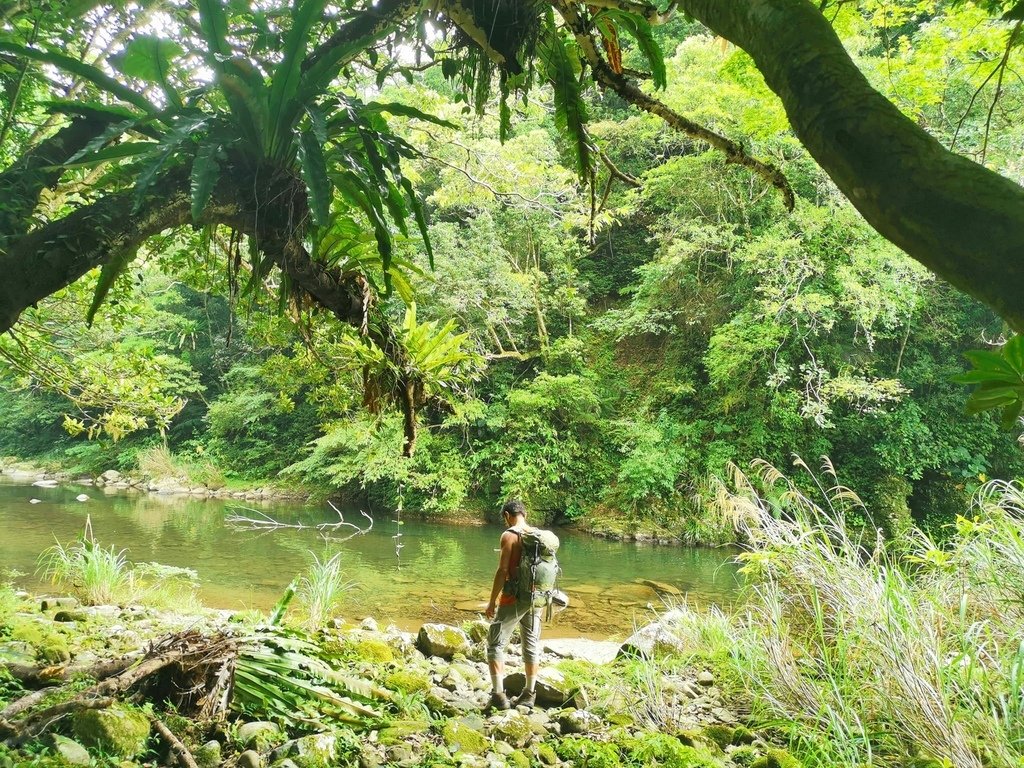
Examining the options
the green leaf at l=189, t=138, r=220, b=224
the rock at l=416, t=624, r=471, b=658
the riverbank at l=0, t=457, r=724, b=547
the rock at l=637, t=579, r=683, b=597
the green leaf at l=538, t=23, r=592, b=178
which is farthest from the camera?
the riverbank at l=0, t=457, r=724, b=547

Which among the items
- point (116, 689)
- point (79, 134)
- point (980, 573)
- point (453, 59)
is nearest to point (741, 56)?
point (453, 59)

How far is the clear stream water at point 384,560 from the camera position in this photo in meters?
7.17

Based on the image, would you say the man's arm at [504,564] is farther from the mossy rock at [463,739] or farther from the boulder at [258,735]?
the boulder at [258,735]

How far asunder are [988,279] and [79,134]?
2.59 meters

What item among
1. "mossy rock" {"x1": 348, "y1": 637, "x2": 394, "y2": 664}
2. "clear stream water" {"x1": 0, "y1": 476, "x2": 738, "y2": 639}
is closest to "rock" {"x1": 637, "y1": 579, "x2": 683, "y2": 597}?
"clear stream water" {"x1": 0, "y1": 476, "x2": 738, "y2": 639}

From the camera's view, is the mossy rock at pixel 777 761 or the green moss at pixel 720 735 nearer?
the mossy rock at pixel 777 761

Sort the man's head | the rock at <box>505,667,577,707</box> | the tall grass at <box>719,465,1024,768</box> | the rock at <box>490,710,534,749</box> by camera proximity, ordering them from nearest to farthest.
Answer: the tall grass at <box>719,465,1024,768</box> → the rock at <box>490,710,534,749</box> → the rock at <box>505,667,577,707</box> → the man's head

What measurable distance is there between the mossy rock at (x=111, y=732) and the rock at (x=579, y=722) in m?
1.86

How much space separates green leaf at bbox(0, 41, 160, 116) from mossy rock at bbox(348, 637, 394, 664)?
9.78ft

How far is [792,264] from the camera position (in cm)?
1144

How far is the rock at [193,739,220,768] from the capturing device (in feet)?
6.95

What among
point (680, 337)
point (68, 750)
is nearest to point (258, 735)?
point (68, 750)

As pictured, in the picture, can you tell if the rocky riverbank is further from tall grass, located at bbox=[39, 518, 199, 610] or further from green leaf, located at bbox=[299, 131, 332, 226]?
green leaf, located at bbox=[299, 131, 332, 226]

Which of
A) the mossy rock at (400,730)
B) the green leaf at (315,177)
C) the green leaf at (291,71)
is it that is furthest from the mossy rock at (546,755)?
the green leaf at (291,71)
